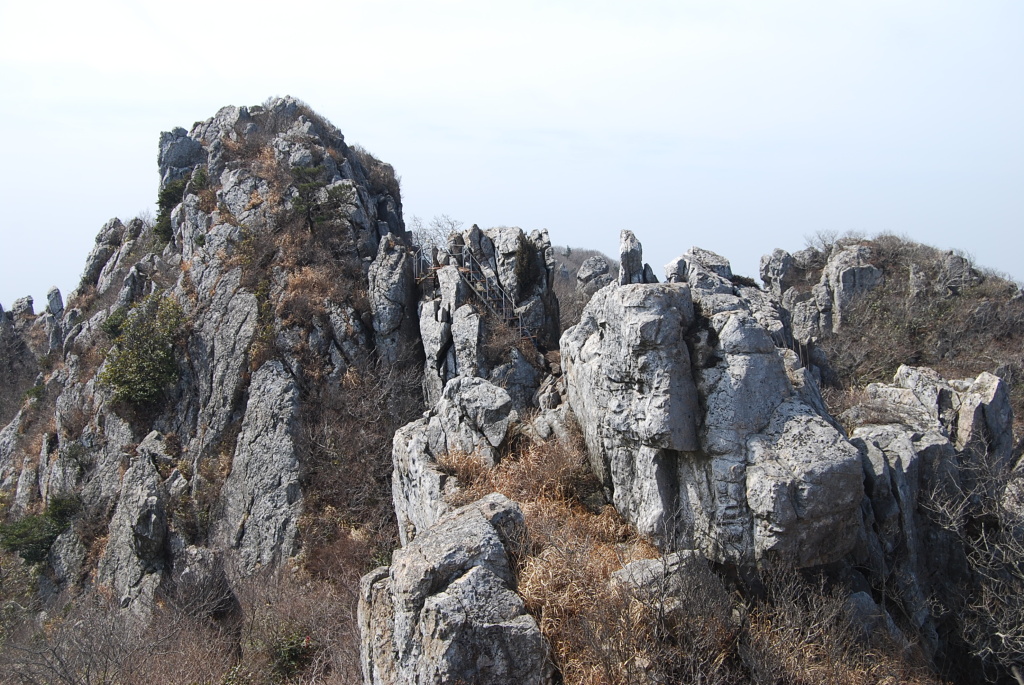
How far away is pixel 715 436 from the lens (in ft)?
24.1

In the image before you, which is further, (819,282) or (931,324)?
(819,282)

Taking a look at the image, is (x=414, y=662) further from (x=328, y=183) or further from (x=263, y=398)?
(x=328, y=183)

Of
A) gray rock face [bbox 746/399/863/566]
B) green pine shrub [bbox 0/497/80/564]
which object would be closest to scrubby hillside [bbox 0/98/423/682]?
green pine shrub [bbox 0/497/80/564]

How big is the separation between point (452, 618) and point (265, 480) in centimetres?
1368

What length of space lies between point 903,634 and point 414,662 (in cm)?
523

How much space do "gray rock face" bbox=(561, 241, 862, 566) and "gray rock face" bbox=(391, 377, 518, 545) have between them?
2.11 metres

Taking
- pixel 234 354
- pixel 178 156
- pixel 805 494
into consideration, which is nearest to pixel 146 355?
pixel 234 354

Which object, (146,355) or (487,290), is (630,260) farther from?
(146,355)

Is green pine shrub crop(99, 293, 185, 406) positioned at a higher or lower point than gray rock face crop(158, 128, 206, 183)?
lower

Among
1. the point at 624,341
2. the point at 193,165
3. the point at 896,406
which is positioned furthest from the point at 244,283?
the point at 896,406

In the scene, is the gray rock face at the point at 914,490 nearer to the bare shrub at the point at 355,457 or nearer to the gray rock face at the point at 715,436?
the gray rock face at the point at 715,436

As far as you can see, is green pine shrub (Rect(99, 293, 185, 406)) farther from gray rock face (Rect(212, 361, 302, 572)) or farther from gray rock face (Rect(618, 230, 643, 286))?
gray rock face (Rect(618, 230, 643, 286))

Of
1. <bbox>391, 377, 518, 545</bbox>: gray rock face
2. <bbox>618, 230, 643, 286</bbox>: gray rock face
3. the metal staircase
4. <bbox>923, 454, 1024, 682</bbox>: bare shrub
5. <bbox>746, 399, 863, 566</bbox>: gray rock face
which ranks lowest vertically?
<bbox>923, 454, 1024, 682</bbox>: bare shrub

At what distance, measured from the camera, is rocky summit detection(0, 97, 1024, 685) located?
643 cm
